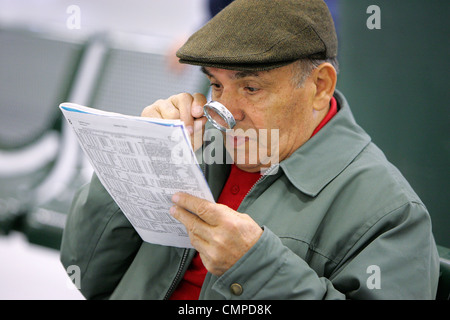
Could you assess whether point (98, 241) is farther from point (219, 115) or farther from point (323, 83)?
point (323, 83)

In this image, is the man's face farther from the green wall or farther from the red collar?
the green wall

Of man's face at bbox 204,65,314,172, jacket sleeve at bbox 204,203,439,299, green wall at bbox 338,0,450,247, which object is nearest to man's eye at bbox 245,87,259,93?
man's face at bbox 204,65,314,172

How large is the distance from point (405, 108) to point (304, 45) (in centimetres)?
99

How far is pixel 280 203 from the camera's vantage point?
52.8 inches

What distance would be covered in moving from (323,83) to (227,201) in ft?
1.32

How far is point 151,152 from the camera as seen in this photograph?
1125 millimetres

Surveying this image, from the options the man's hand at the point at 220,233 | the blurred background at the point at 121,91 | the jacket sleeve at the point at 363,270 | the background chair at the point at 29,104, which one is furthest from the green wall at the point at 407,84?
the background chair at the point at 29,104

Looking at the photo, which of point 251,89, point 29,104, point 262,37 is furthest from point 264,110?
point 29,104

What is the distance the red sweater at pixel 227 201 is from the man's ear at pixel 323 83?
0.25ft

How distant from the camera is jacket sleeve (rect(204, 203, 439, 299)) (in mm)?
1136

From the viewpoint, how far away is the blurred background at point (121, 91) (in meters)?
2.08

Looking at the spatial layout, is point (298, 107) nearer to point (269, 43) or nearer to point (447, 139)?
point (269, 43)

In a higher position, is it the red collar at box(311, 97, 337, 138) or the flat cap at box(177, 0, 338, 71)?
the flat cap at box(177, 0, 338, 71)

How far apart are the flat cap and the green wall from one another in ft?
2.93
